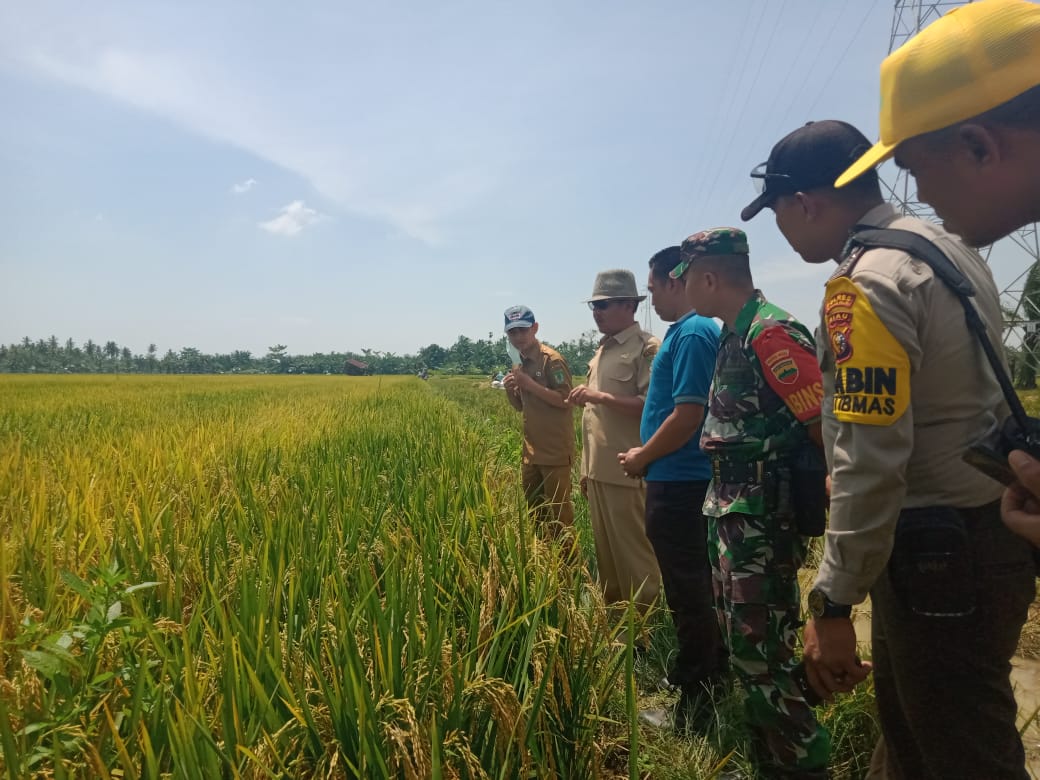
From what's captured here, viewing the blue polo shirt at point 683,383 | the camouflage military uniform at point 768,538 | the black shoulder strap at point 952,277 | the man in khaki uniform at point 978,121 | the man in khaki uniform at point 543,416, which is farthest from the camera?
the man in khaki uniform at point 543,416

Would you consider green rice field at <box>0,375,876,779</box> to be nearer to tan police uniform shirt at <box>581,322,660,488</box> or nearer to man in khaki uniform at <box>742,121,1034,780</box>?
man in khaki uniform at <box>742,121,1034,780</box>

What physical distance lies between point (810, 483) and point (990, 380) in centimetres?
57

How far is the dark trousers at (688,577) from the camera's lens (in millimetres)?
2105

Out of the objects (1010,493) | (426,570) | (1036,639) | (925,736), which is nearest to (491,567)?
(426,570)

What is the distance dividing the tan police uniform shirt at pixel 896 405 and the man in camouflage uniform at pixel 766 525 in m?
0.45

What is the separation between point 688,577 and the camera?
2.11 m

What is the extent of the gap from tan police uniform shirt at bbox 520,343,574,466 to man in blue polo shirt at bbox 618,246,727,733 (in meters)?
1.38

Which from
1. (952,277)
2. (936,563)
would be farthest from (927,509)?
(952,277)

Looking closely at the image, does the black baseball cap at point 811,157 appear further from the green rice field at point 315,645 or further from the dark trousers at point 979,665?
the green rice field at point 315,645

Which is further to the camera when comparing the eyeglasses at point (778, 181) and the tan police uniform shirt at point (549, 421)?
the tan police uniform shirt at point (549, 421)

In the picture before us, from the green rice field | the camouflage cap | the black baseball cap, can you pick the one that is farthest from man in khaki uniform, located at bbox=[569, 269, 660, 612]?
the black baseball cap

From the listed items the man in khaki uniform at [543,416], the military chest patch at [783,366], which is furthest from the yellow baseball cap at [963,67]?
the man in khaki uniform at [543,416]

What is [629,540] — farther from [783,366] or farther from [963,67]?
[963,67]

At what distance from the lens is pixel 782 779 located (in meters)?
1.50
